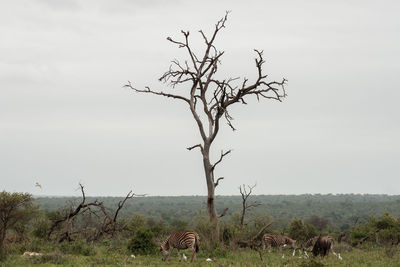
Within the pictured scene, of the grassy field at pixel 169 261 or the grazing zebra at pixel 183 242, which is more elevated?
the grazing zebra at pixel 183 242

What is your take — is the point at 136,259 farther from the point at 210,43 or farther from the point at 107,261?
the point at 210,43

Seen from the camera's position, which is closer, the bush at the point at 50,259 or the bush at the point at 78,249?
the bush at the point at 50,259

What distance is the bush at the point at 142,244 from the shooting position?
19.9 metres

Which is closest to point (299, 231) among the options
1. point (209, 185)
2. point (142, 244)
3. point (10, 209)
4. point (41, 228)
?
point (209, 185)

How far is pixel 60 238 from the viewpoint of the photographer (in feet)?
71.0

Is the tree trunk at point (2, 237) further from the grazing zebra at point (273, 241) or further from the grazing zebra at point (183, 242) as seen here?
the grazing zebra at point (273, 241)

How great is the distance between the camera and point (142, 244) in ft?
65.3

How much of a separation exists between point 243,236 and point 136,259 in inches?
336

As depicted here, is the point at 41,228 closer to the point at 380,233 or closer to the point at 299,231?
the point at 299,231

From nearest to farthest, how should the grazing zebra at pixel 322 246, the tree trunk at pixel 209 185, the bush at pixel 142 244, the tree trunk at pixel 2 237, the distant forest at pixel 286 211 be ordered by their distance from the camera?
the tree trunk at pixel 2 237
the grazing zebra at pixel 322 246
the bush at pixel 142 244
the tree trunk at pixel 209 185
the distant forest at pixel 286 211

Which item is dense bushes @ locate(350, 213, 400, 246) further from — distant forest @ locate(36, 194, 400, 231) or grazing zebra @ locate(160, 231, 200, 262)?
grazing zebra @ locate(160, 231, 200, 262)

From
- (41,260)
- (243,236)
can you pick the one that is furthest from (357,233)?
(41,260)

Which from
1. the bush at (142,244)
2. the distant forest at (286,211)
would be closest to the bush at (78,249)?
the bush at (142,244)

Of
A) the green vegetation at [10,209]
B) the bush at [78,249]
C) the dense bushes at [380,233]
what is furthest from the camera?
the dense bushes at [380,233]
